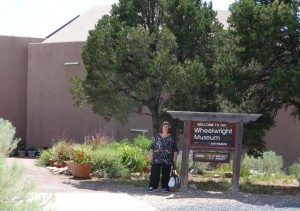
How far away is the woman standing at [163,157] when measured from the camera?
13648mm

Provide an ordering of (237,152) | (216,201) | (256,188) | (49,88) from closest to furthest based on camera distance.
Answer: (216,201) < (237,152) < (256,188) < (49,88)

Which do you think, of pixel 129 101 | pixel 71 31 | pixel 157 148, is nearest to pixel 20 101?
pixel 71 31

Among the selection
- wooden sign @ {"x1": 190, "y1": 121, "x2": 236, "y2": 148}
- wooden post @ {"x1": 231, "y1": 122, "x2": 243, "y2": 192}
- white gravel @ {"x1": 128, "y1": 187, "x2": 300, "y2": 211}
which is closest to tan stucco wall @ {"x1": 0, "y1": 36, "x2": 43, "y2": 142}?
white gravel @ {"x1": 128, "y1": 187, "x2": 300, "y2": 211}

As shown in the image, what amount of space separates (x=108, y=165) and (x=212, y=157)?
10.9ft

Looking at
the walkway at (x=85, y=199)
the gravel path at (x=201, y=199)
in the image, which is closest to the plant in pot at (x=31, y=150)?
the walkway at (x=85, y=199)

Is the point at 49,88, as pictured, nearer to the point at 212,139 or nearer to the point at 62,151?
the point at 62,151

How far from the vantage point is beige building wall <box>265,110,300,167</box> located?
20.4 m

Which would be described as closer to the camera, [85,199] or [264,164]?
[85,199]

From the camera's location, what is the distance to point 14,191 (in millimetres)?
7113

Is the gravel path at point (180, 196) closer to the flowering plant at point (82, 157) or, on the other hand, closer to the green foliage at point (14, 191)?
the flowering plant at point (82, 157)

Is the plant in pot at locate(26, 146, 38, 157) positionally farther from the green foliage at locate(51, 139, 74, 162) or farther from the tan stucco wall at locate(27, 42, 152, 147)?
the green foliage at locate(51, 139, 74, 162)

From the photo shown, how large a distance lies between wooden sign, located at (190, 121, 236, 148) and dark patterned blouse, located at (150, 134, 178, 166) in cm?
51

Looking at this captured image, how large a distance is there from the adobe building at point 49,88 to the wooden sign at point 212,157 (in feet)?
25.1

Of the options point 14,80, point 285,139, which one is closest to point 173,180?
point 285,139
